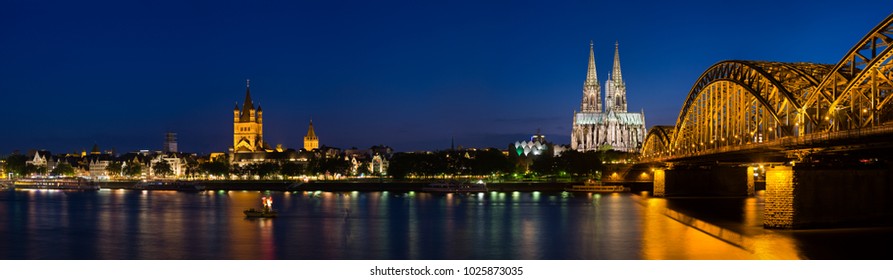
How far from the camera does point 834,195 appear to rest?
4597 centimetres

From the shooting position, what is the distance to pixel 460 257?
1731 inches

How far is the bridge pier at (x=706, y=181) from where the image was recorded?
93688 millimetres

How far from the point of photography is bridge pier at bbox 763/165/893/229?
45.4 m

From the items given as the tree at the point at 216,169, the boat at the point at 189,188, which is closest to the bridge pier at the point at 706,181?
the boat at the point at 189,188

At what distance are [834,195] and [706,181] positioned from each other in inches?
1949

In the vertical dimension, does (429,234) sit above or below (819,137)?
below

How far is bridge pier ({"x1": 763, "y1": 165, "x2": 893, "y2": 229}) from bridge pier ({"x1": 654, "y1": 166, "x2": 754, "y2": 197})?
47369 mm

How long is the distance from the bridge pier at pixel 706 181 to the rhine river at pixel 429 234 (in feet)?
37.0

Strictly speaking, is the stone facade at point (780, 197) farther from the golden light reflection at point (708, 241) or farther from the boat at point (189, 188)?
the boat at point (189, 188)

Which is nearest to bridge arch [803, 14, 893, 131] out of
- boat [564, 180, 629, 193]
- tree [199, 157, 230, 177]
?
boat [564, 180, 629, 193]

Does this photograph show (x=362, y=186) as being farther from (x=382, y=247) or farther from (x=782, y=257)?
(x=782, y=257)

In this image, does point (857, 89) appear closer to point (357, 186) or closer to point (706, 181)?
point (706, 181)

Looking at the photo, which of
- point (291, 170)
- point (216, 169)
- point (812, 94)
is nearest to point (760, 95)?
point (812, 94)
